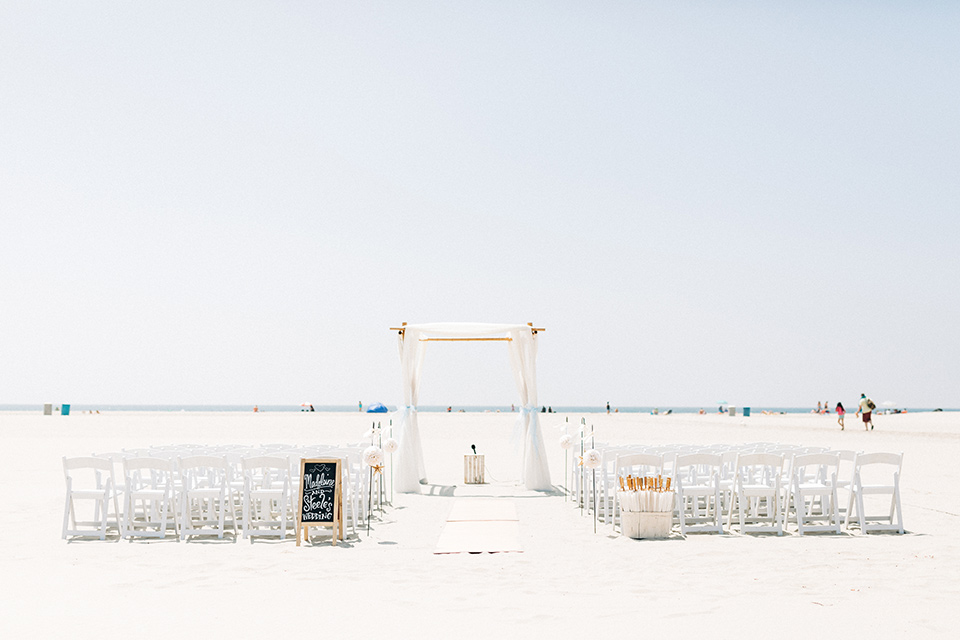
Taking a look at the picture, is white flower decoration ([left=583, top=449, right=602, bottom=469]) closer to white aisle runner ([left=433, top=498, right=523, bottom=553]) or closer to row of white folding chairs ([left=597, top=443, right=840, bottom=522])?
row of white folding chairs ([left=597, top=443, right=840, bottom=522])

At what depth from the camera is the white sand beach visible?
5.14 metres

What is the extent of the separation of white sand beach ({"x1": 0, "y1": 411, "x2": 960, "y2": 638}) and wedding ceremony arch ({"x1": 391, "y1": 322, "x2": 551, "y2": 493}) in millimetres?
3095

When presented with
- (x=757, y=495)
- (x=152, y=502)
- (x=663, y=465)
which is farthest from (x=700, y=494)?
(x=152, y=502)

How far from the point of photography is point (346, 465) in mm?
9453

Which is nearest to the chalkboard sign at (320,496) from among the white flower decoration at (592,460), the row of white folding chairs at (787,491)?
the white flower decoration at (592,460)

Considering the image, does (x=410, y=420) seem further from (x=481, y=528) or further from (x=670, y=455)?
(x=670, y=455)

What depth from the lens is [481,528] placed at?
9406 mm

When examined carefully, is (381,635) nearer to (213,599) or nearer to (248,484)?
(213,599)

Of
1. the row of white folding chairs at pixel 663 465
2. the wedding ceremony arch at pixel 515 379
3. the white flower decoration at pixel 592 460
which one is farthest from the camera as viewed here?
A: the wedding ceremony arch at pixel 515 379

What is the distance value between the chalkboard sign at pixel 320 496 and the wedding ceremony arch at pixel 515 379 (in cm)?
528

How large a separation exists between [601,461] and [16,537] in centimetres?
679

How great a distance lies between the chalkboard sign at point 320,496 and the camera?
27.6ft

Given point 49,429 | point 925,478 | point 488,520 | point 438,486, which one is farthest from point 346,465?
point 49,429

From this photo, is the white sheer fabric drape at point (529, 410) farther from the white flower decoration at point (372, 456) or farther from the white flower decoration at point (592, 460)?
the white flower decoration at point (372, 456)
